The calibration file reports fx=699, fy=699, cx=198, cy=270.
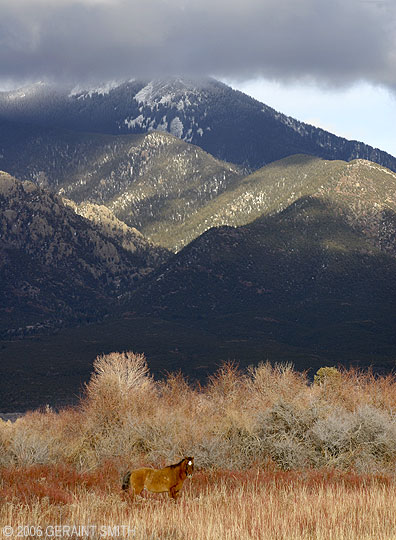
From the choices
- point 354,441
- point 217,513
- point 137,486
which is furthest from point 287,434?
point 217,513

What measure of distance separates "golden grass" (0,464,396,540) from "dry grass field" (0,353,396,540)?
5 centimetres

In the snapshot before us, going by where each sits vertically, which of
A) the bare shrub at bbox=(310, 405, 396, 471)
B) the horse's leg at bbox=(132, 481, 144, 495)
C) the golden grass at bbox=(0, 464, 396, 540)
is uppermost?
the bare shrub at bbox=(310, 405, 396, 471)

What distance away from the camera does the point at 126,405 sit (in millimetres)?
41188

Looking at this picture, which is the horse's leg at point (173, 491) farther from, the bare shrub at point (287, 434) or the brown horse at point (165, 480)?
the bare shrub at point (287, 434)

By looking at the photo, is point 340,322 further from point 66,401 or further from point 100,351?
point 66,401

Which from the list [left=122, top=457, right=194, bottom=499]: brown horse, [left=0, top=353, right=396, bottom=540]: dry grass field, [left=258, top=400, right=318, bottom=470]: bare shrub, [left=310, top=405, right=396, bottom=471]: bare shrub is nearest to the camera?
[left=0, top=353, right=396, bottom=540]: dry grass field

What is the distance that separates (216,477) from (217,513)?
21.3ft

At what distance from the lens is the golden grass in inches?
544

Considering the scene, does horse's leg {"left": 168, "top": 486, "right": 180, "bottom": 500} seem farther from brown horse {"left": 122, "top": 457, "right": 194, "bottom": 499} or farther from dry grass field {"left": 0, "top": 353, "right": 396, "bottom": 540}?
dry grass field {"left": 0, "top": 353, "right": 396, "bottom": 540}

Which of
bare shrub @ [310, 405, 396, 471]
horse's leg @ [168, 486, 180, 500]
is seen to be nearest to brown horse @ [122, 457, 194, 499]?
horse's leg @ [168, 486, 180, 500]

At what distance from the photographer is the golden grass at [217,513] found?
13.8m

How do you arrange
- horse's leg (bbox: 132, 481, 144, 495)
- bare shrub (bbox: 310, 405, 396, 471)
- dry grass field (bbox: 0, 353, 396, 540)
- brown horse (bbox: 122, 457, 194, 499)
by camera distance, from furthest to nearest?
bare shrub (bbox: 310, 405, 396, 471) < horse's leg (bbox: 132, 481, 144, 495) < brown horse (bbox: 122, 457, 194, 499) < dry grass field (bbox: 0, 353, 396, 540)

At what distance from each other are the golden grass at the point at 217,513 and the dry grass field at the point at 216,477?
0.05 metres

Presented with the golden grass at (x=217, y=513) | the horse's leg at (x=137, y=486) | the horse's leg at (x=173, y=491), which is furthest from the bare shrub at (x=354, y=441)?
the horse's leg at (x=137, y=486)
